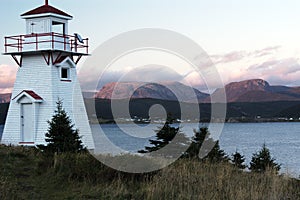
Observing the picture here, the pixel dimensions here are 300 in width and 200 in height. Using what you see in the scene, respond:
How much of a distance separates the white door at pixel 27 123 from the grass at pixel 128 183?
42.3 feet

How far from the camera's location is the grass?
33.7ft

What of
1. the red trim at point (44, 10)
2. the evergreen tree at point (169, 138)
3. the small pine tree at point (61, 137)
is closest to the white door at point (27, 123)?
the red trim at point (44, 10)

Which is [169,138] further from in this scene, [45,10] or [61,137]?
[45,10]

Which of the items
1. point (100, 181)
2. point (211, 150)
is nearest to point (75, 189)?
point (100, 181)

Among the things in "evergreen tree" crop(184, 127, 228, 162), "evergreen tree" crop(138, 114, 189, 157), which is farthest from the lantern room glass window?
"evergreen tree" crop(184, 127, 228, 162)

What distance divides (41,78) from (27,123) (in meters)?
2.63

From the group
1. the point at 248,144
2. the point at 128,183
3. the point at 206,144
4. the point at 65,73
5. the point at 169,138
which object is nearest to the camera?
the point at 128,183

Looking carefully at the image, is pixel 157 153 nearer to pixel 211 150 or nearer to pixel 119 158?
pixel 211 150

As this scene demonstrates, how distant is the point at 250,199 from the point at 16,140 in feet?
64.1

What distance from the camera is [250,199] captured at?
9.73 metres

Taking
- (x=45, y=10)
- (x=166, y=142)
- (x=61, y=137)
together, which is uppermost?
(x=45, y=10)

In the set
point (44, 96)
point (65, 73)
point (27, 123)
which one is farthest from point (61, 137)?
point (65, 73)

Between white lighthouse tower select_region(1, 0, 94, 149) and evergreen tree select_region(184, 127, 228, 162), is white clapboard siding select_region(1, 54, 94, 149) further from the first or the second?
evergreen tree select_region(184, 127, 228, 162)

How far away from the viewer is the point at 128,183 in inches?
453
